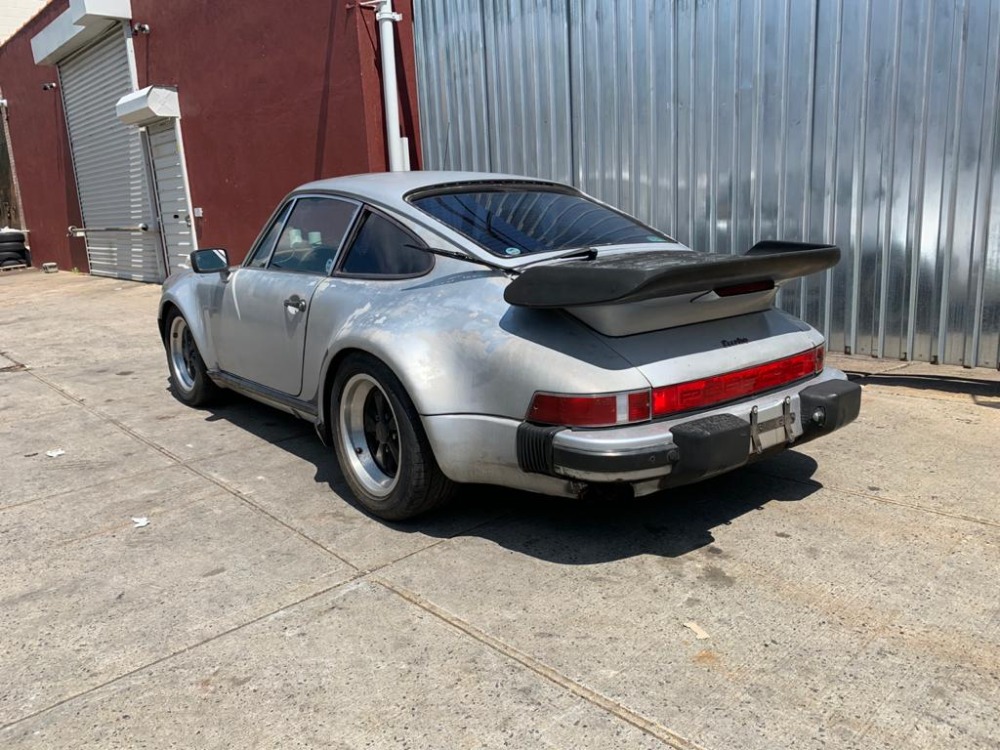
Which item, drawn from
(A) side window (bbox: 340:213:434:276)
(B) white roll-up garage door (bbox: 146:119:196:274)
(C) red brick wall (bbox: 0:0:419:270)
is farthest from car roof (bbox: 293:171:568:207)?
(B) white roll-up garage door (bbox: 146:119:196:274)

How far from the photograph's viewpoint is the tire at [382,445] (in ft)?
11.1

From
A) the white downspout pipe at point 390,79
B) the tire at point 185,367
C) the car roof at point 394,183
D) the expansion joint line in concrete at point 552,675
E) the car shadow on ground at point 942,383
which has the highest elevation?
the white downspout pipe at point 390,79

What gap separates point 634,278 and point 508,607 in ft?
4.11

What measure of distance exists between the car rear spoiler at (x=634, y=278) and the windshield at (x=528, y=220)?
551mm

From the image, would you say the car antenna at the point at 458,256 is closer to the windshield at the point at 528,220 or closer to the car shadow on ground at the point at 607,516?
the windshield at the point at 528,220

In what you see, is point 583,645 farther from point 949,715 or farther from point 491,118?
point 491,118

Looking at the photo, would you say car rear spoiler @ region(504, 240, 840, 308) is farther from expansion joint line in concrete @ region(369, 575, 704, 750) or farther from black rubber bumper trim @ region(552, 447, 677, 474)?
expansion joint line in concrete @ region(369, 575, 704, 750)

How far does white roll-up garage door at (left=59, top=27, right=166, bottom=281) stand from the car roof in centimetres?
1217

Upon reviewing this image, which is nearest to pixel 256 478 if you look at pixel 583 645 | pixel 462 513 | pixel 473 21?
pixel 462 513

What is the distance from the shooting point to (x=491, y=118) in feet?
28.2

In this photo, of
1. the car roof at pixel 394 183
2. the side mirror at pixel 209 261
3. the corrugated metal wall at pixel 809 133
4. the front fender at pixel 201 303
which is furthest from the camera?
the corrugated metal wall at pixel 809 133

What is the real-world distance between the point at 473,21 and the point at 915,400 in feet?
19.1

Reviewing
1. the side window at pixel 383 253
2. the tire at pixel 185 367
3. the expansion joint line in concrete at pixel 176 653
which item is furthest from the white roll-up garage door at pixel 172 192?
the expansion joint line in concrete at pixel 176 653

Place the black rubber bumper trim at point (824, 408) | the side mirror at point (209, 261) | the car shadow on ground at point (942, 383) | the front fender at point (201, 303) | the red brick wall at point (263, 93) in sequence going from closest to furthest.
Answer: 1. the black rubber bumper trim at point (824, 408)
2. the side mirror at point (209, 261)
3. the front fender at point (201, 303)
4. the car shadow on ground at point (942, 383)
5. the red brick wall at point (263, 93)
